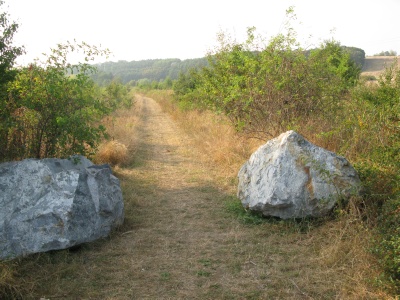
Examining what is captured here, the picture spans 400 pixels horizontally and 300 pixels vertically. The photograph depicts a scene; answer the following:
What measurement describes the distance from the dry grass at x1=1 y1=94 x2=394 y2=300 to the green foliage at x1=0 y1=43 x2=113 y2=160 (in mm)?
1539

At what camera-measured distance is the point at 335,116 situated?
7.38m

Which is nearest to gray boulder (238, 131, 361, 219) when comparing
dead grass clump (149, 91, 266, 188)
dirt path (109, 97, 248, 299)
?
dirt path (109, 97, 248, 299)

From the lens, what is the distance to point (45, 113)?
542 cm

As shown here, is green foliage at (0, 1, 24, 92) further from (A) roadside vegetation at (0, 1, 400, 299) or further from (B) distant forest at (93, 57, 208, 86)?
(B) distant forest at (93, 57, 208, 86)

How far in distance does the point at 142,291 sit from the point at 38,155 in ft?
9.96

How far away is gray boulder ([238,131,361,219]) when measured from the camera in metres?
4.70

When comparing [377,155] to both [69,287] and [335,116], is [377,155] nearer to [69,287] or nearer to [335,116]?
[335,116]

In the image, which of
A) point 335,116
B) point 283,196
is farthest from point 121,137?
point 283,196

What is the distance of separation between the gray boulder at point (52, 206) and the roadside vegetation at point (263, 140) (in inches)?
7.6

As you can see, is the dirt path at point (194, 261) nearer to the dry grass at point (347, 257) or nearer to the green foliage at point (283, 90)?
the dry grass at point (347, 257)

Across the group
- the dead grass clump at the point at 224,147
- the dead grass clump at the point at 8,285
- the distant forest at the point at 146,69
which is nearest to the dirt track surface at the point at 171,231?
the dead grass clump at the point at 224,147

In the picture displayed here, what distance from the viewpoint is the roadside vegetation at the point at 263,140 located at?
12.0 feet

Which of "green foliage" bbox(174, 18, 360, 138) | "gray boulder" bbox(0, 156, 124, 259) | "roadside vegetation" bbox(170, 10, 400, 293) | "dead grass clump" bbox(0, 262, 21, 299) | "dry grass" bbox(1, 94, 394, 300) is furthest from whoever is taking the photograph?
"green foliage" bbox(174, 18, 360, 138)

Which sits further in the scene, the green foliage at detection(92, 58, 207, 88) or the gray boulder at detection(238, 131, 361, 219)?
the green foliage at detection(92, 58, 207, 88)
